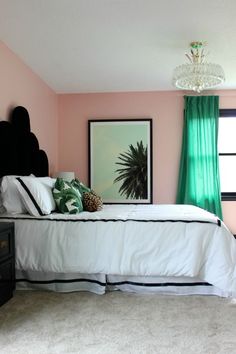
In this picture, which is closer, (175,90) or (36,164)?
(36,164)

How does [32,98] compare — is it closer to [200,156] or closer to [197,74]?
[197,74]

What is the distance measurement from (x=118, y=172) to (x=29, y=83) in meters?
1.85

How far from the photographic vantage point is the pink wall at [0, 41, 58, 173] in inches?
131

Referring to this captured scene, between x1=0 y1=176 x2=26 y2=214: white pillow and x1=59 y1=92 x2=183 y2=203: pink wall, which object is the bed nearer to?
x1=0 y1=176 x2=26 y2=214: white pillow

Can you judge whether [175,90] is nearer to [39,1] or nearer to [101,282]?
[39,1]

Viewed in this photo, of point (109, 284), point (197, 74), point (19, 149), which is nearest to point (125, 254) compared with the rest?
point (109, 284)

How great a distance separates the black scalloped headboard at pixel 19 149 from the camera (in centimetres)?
311

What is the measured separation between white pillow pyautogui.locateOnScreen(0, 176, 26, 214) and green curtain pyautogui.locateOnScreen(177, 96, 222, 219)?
2669 mm

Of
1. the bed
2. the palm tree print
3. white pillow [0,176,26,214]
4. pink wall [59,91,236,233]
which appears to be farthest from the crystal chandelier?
white pillow [0,176,26,214]

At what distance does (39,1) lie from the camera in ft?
8.20

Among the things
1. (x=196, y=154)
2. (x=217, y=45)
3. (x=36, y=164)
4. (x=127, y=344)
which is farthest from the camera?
(x=196, y=154)

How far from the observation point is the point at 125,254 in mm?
2570

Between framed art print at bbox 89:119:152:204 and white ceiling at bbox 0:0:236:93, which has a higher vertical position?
white ceiling at bbox 0:0:236:93

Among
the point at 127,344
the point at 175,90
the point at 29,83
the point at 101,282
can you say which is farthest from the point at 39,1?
the point at 175,90
